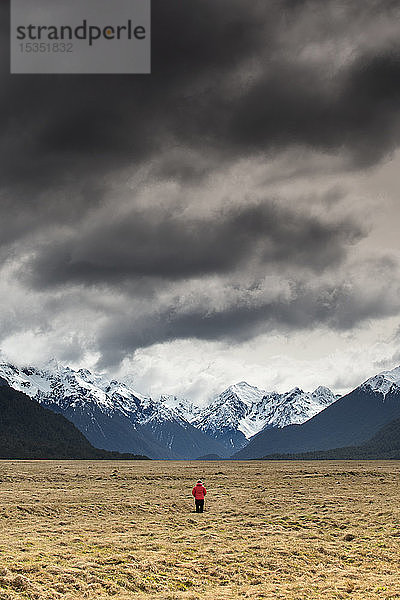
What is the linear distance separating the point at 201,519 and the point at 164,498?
13.6 m

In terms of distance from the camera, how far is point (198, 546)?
29828mm

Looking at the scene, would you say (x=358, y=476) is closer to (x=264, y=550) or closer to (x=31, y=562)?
(x=264, y=550)

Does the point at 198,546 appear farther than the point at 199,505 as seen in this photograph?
No

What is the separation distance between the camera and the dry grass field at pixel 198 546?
72.1 feet

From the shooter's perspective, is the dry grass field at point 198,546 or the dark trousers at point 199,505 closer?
the dry grass field at point 198,546

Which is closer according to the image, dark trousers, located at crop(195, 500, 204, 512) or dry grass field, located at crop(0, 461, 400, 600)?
dry grass field, located at crop(0, 461, 400, 600)

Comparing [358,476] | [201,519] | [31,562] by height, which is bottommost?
[358,476]

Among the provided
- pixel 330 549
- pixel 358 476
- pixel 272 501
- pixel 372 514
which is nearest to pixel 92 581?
pixel 330 549

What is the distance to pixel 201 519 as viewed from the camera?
131ft

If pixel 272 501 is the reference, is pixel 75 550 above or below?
above

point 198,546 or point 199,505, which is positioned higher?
point 198,546

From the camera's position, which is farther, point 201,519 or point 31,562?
point 201,519

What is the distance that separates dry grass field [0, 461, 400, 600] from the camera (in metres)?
22.0

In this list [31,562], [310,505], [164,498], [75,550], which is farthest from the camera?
[164,498]
